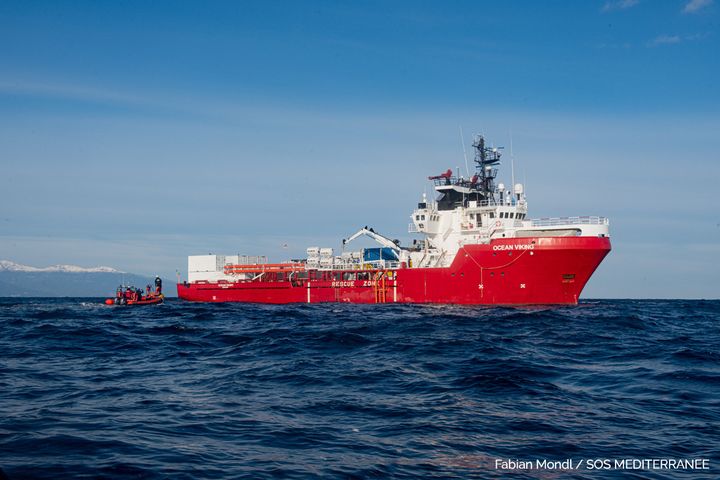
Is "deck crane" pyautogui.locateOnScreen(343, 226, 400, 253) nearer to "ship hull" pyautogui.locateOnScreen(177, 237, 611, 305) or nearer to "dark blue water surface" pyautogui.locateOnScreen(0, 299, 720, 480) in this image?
"ship hull" pyautogui.locateOnScreen(177, 237, 611, 305)

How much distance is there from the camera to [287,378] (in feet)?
48.5

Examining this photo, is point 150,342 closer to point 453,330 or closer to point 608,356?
point 453,330

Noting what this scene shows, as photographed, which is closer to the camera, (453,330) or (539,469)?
(539,469)

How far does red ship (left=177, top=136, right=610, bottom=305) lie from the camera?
40.8 metres

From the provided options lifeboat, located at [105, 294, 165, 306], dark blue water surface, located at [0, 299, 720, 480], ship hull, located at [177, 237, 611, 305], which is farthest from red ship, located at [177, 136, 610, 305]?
dark blue water surface, located at [0, 299, 720, 480]

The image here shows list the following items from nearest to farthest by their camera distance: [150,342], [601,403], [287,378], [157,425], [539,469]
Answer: [539,469] < [157,425] < [601,403] < [287,378] < [150,342]

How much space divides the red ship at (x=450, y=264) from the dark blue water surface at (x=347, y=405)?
1816cm

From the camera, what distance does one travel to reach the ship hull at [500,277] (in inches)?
1581

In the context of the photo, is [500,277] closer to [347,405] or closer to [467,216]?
[467,216]

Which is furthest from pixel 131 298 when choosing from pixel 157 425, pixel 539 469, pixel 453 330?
pixel 539 469

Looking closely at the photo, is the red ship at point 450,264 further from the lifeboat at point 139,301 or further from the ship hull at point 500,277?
the lifeboat at point 139,301

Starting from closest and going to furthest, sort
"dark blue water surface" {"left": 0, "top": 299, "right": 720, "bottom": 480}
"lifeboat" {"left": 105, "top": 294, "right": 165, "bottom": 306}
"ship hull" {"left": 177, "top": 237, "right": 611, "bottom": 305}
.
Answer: "dark blue water surface" {"left": 0, "top": 299, "right": 720, "bottom": 480}, "ship hull" {"left": 177, "top": 237, "right": 611, "bottom": 305}, "lifeboat" {"left": 105, "top": 294, "right": 165, "bottom": 306}

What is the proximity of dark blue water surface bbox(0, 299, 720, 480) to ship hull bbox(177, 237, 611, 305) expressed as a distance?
57.6ft

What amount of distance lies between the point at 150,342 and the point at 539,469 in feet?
56.2
